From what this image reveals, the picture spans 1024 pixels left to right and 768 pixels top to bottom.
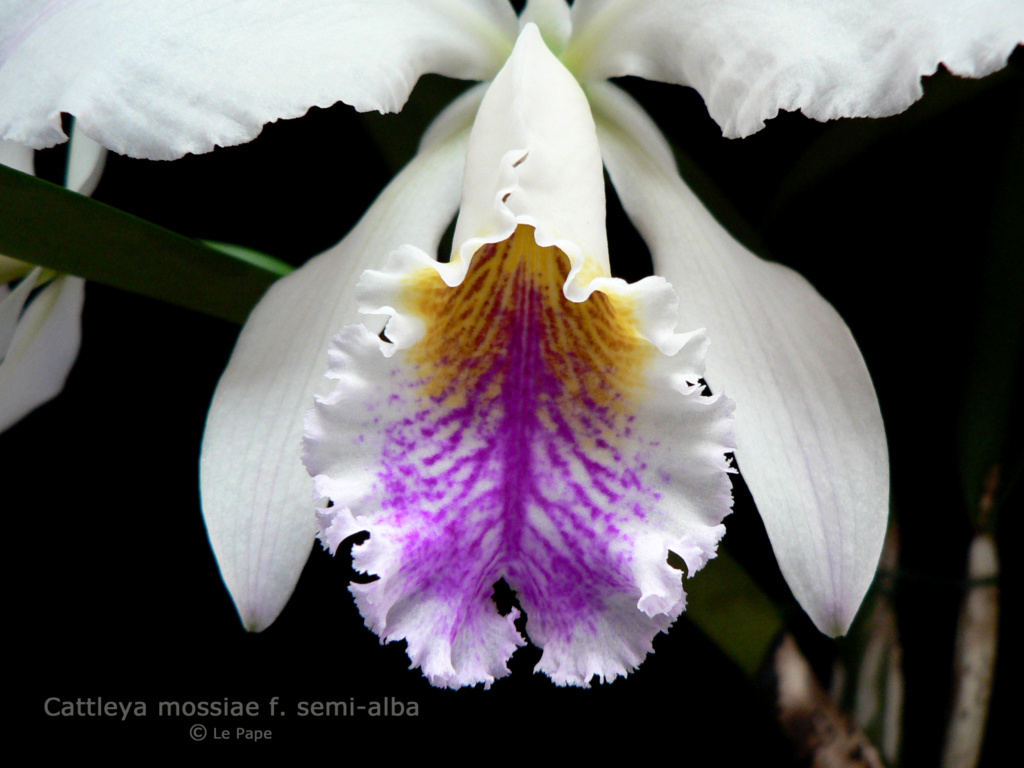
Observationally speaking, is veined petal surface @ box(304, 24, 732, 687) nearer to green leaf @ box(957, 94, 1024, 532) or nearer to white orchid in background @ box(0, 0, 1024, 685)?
white orchid in background @ box(0, 0, 1024, 685)

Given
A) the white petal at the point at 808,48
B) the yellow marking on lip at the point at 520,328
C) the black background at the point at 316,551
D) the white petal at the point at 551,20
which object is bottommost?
the black background at the point at 316,551

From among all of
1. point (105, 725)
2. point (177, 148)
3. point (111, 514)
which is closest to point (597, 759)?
point (105, 725)

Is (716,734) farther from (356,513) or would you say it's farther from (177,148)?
(177,148)

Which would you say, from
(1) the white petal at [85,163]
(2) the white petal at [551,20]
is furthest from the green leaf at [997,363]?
(1) the white petal at [85,163]

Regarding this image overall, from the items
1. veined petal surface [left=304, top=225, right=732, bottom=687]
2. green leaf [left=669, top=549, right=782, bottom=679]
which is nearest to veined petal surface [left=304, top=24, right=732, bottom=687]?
veined petal surface [left=304, top=225, right=732, bottom=687]

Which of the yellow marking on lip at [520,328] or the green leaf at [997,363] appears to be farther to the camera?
the green leaf at [997,363]

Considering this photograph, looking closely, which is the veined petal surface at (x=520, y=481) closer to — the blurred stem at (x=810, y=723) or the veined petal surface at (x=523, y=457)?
the veined petal surface at (x=523, y=457)
